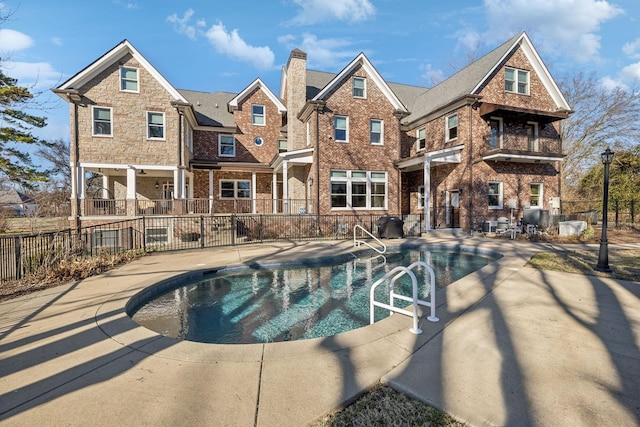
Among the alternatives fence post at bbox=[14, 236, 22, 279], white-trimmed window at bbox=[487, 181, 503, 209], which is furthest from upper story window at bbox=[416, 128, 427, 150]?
fence post at bbox=[14, 236, 22, 279]

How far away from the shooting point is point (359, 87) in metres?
17.0

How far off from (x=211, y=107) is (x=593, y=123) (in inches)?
1250

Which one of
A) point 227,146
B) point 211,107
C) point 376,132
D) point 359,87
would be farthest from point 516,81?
point 211,107

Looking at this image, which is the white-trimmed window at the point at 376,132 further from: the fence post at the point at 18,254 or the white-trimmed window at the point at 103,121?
the fence post at the point at 18,254

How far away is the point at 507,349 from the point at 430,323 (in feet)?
3.11

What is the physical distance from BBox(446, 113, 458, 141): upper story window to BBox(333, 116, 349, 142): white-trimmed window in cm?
578

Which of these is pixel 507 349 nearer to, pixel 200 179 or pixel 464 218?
pixel 464 218

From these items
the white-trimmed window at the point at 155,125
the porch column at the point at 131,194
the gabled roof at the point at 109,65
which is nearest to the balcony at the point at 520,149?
the gabled roof at the point at 109,65

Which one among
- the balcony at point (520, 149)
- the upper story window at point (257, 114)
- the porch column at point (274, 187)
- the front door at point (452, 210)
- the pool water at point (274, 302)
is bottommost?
the pool water at point (274, 302)

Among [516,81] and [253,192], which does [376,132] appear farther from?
[253,192]

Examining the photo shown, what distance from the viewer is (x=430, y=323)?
157 inches

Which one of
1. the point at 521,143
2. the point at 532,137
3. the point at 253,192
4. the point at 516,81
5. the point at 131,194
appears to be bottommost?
the point at 131,194

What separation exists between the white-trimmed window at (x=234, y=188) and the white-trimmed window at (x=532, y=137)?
17638 mm

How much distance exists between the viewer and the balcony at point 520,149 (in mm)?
Result: 14706
